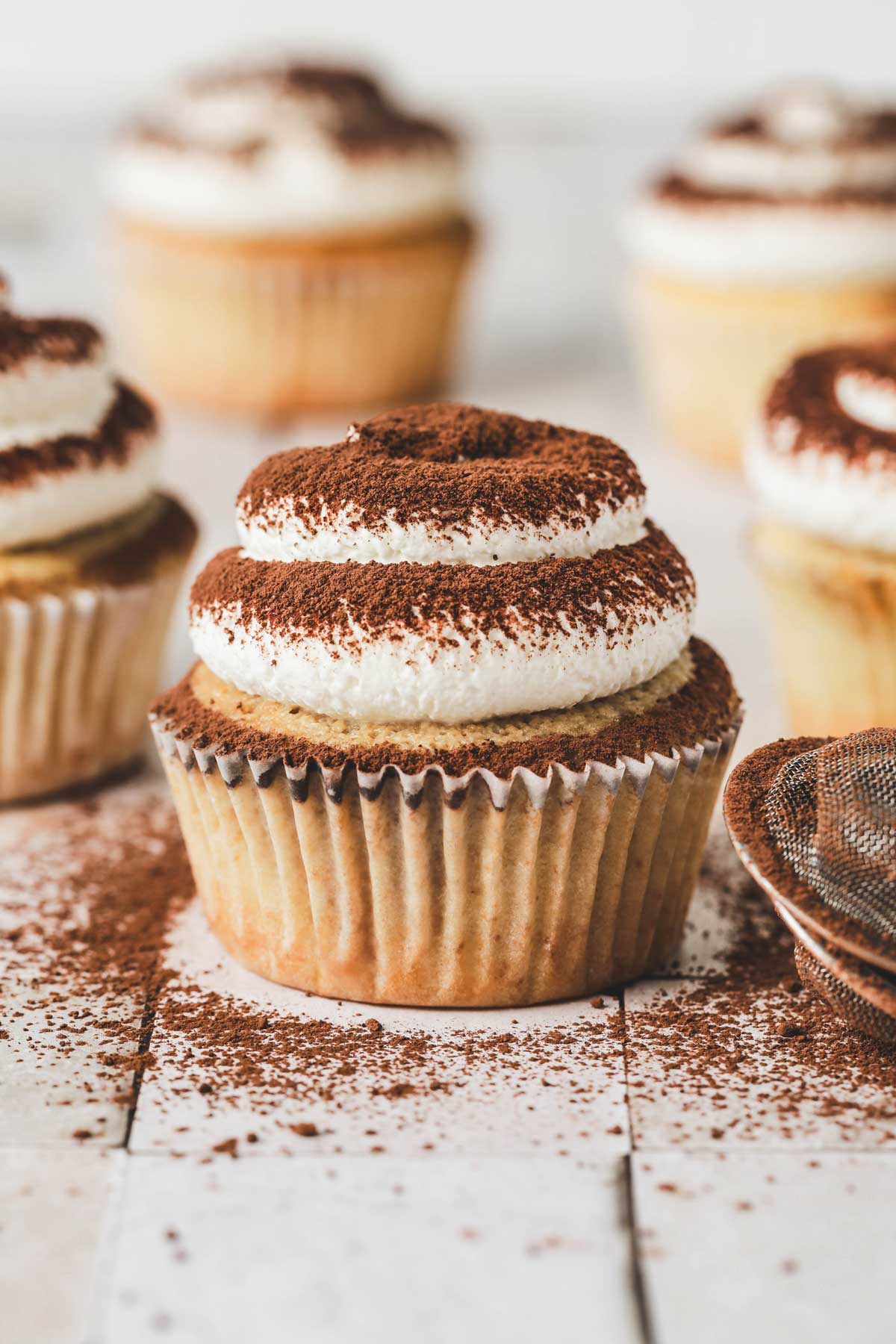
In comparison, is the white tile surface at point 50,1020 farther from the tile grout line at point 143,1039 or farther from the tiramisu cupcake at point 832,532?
the tiramisu cupcake at point 832,532

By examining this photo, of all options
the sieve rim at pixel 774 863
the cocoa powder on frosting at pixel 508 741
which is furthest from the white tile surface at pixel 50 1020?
the sieve rim at pixel 774 863

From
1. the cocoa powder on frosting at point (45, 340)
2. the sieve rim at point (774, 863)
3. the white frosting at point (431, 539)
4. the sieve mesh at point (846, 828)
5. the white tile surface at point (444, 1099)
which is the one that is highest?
the white frosting at point (431, 539)

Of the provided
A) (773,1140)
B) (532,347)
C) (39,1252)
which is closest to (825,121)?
(532,347)

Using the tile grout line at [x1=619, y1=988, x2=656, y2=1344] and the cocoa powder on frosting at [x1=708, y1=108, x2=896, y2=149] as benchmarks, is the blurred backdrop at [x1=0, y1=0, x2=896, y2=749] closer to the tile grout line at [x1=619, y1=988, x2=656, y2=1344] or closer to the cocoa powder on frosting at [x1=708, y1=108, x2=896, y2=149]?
the cocoa powder on frosting at [x1=708, y1=108, x2=896, y2=149]

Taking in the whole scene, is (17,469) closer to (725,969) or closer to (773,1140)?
(725,969)

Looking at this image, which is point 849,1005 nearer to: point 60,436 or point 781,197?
point 60,436

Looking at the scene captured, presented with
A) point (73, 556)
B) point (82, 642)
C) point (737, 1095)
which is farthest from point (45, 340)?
point (737, 1095)
